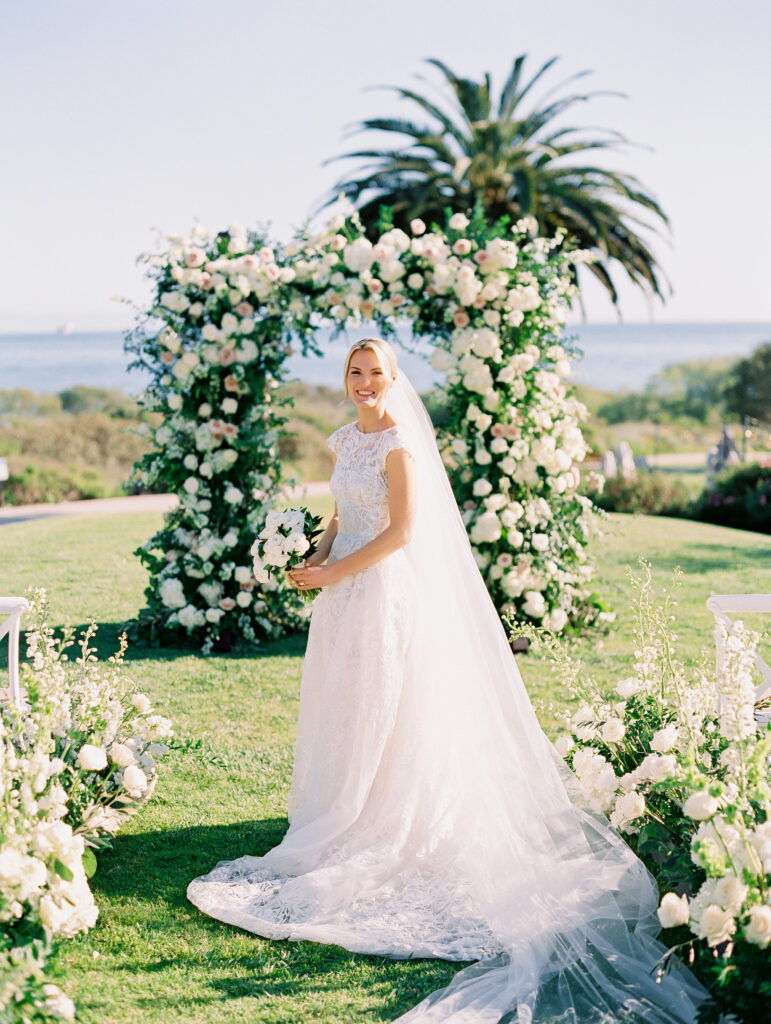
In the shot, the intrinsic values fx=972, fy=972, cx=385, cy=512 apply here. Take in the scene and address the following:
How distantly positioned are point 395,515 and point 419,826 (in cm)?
121

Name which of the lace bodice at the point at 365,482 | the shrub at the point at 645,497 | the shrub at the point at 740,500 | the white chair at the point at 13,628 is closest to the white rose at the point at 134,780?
the white chair at the point at 13,628

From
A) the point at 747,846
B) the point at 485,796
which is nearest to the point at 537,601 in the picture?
the point at 485,796

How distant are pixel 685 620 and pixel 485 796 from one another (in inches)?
186

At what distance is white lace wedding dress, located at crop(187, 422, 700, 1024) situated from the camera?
3199 mm

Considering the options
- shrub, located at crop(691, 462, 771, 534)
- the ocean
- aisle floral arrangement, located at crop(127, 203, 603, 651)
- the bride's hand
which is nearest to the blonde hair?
the bride's hand

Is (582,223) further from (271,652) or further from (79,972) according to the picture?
(79,972)

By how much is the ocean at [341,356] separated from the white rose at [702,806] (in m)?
28.3

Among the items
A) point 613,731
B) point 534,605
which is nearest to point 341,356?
→ point 534,605

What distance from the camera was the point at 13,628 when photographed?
13.7ft

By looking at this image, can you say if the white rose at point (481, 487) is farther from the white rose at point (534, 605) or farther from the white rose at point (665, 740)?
the white rose at point (665, 740)

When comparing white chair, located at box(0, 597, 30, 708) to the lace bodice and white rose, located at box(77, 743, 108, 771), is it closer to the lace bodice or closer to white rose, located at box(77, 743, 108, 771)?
white rose, located at box(77, 743, 108, 771)

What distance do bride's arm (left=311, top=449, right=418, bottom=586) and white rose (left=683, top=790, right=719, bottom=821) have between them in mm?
1565

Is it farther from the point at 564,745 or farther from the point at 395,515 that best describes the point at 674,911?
the point at 395,515

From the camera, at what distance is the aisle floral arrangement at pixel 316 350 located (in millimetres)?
6941
